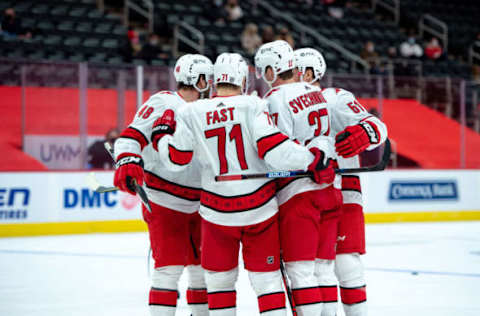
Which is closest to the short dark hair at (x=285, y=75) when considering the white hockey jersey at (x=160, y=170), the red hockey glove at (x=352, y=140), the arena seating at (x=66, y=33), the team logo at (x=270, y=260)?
the red hockey glove at (x=352, y=140)

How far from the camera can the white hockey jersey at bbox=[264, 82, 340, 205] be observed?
118 inches

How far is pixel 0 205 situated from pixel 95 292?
3.58 metres

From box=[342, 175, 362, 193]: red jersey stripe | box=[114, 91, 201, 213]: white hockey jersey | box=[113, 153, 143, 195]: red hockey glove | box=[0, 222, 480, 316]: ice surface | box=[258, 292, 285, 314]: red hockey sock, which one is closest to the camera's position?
box=[258, 292, 285, 314]: red hockey sock

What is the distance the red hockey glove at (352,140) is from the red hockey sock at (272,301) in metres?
0.72

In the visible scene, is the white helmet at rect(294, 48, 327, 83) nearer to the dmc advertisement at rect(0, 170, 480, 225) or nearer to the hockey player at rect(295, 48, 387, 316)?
the hockey player at rect(295, 48, 387, 316)

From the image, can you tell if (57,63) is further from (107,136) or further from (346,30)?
(346,30)

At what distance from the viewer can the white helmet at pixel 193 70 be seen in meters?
3.22

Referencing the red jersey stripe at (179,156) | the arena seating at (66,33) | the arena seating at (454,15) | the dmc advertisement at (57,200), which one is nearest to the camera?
the red jersey stripe at (179,156)

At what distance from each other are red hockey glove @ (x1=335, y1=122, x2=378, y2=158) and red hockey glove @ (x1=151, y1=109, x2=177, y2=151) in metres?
0.76

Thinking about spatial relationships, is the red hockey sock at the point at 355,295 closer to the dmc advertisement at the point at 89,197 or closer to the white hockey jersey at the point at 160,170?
the white hockey jersey at the point at 160,170

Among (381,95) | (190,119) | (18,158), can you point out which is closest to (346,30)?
(381,95)

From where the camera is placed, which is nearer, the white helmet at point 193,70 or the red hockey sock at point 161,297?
the red hockey sock at point 161,297

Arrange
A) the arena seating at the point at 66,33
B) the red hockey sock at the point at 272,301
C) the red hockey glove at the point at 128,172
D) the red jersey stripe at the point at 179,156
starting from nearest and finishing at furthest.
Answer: the red hockey sock at the point at 272,301 → the red jersey stripe at the point at 179,156 → the red hockey glove at the point at 128,172 → the arena seating at the point at 66,33

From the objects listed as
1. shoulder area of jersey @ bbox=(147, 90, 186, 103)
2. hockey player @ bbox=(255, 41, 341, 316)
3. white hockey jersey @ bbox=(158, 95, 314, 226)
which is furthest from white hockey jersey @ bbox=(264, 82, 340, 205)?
shoulder area of jersey @ bbox=(147, 90, 186, 103)
